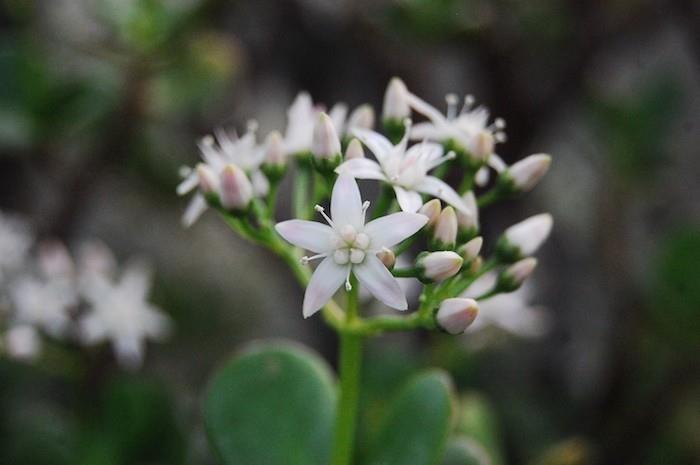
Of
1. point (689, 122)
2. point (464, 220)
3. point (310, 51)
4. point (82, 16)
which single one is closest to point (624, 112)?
point (689, 122)

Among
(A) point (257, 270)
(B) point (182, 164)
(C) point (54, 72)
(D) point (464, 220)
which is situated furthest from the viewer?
(A) point (257, 270)

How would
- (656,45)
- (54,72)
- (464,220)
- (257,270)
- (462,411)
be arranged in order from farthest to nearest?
(656,45)
(257,270)
(54,72)
(462,411)
(464,220)

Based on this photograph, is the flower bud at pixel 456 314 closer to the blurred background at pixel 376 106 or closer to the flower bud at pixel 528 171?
the flower bud at pixel 528 171

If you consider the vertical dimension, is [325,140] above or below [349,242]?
above

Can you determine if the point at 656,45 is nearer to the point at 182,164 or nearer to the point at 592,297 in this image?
the point at 592,297

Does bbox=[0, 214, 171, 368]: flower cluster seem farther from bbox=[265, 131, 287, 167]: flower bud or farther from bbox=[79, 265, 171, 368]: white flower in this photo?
bbox=[265, 131, 287, 167]: flower bud

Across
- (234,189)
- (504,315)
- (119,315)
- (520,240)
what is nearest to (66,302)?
(119,315)

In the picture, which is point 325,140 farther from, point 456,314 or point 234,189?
point 456,314
